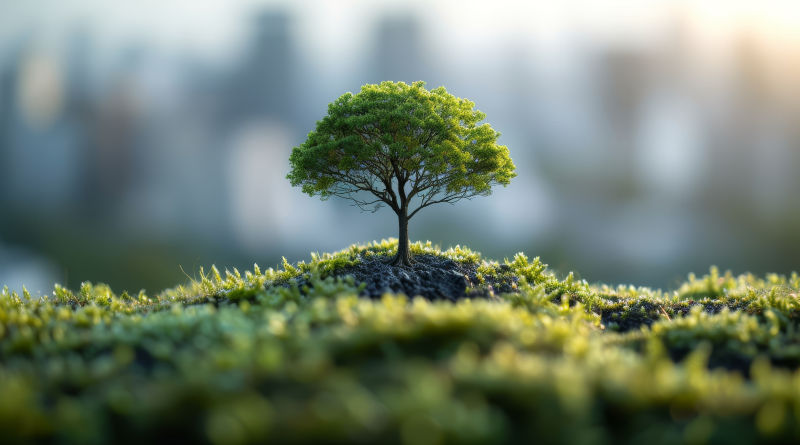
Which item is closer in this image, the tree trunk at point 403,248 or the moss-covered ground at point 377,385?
the moss-covered ground at point 377,385

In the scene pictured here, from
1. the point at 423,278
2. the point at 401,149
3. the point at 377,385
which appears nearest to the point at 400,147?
the point at 401,149

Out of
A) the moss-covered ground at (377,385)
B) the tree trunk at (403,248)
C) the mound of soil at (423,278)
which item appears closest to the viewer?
the moss-covered ground at (377,385)

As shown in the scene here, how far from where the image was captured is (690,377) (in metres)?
3.71

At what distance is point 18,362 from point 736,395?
6.27 meters

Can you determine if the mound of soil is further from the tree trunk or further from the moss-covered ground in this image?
the moss-covered ground

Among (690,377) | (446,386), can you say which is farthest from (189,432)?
(690,377)

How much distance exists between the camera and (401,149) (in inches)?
360

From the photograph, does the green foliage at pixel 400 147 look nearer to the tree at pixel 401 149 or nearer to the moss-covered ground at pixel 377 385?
the tree at pixel 401 149

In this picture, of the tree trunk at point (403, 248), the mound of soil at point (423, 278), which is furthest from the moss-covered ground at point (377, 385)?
the tree trunk at point (403, 248)

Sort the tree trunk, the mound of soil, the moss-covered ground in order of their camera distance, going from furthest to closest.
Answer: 1. the tree trunk
2. the mound of soil
3. the moss-covered ground

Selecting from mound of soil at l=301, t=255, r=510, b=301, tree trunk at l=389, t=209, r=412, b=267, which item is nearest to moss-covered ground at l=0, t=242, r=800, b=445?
mound of soil at l=301, t=255, r=510, b=301

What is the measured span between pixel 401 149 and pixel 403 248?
84.1 inches

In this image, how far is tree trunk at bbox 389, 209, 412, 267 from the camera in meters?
9.79

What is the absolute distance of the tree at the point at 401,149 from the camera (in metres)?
9.20
